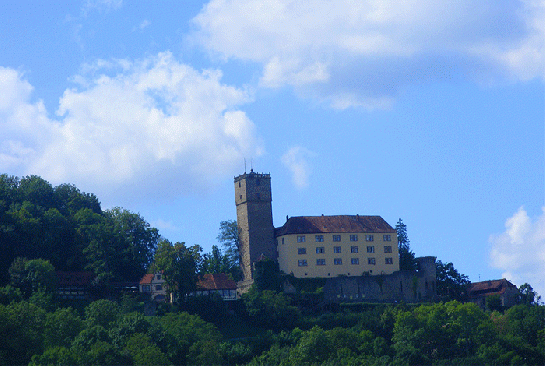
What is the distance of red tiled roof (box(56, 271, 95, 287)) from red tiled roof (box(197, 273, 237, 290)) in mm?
11486

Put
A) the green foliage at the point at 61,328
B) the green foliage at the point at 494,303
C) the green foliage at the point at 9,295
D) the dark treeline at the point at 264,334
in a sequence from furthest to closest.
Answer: the green foliage at the point at 494,303, the green foliage at the point at 9,295, the green foliage at the point at 61,328, the dark treeline at the point at 264,334

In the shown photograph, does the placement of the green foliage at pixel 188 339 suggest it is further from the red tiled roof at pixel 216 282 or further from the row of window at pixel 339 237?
the row of window at pixel 339 237

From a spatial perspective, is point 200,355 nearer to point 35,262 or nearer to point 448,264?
point 35,262

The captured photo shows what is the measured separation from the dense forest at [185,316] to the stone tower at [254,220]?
12.5 feet

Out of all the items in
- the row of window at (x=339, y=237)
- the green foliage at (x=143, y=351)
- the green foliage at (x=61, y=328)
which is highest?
the row of window at (x=339, y=237)

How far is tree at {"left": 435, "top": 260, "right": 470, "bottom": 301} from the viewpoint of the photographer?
113875 mm

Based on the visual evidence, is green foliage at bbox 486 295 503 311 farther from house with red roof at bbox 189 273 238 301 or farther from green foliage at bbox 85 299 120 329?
green foliage at bbox 85 299 120 329

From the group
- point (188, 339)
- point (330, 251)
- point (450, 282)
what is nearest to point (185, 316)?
point (188, 339)

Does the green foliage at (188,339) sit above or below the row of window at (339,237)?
below

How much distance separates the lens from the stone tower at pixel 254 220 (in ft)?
352


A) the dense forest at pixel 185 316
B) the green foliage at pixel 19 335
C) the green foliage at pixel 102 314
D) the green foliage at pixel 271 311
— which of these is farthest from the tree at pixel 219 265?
the green foliage at pixel 19 335

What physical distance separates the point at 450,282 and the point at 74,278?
43932 millimetres

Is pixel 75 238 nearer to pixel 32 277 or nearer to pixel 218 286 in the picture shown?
pixel 32 277

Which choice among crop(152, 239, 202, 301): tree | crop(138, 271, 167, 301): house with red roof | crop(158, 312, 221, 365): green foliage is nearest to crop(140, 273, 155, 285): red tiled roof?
crop(138, 271, 167, 301): house with red roof
